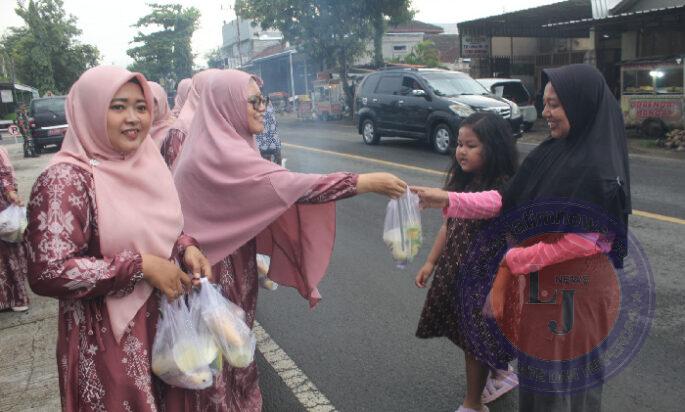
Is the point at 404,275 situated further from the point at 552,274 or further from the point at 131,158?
the point at 131,158

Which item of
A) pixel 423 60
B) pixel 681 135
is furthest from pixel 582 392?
pixel 423 60

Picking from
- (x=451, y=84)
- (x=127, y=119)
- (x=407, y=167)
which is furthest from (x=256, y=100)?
(x=451, y=84)

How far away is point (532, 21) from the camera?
20203 millimetres

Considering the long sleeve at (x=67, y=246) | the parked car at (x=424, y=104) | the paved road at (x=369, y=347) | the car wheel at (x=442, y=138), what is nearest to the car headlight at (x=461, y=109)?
the parked car at (x=424, y=104)

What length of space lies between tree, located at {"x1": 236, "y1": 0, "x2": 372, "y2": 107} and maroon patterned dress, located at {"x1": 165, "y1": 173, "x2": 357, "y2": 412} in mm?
21356

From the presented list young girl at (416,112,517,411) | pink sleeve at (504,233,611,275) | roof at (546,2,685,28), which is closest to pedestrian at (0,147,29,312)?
young girl at (416,112,517,411)

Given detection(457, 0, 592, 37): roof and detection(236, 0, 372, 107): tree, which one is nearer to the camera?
detection(457, 0, 592, 37): roof

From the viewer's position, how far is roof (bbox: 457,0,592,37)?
62.7 ft

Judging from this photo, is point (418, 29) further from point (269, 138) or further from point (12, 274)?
point (12, 274)

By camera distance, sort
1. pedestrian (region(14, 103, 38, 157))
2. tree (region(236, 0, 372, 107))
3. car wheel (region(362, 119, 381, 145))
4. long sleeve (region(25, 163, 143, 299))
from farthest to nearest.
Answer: tree (region(236, 0, 372, 107)), pedestrian (region(14, 103, 38, 157)), car wheel (region(362, 119, 381, 145)), long sleeve (region(25, 163, 143, 299))

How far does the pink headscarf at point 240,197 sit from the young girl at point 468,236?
0.58 meters

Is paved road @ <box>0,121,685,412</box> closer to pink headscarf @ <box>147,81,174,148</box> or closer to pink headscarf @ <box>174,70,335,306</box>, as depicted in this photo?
pink headscarf @ <box>174,70,335,306</box>

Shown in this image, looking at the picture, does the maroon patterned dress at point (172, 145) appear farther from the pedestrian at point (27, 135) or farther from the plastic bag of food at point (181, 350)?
the pedestrian at point (27, 135)

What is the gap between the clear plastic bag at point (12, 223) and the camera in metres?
4.49
